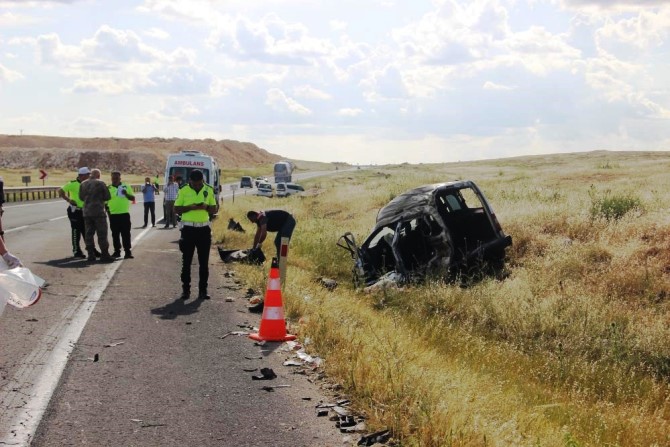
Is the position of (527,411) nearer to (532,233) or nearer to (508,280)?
(508,280)

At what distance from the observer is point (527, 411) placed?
6.35 m

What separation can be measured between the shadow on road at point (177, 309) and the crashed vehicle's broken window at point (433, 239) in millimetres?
4179

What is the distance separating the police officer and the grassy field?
1.05m

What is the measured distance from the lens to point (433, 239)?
1324 cm

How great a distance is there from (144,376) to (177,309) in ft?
11.1

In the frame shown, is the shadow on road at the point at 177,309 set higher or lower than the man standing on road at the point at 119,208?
lower

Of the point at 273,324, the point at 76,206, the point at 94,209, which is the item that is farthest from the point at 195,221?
the point at 76,206

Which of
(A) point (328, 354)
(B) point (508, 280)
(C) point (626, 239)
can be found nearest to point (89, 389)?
(A) point (328, 354)

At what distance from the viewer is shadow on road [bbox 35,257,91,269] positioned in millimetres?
13461

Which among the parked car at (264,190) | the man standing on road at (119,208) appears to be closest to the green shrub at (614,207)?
the man standing on road at (119,208)

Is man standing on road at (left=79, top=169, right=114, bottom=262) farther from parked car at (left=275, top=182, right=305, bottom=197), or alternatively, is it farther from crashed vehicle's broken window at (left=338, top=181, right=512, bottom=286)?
parked car at (left=275, top=182, right=305, bottom=197)

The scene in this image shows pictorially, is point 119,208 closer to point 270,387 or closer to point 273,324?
point 273,324

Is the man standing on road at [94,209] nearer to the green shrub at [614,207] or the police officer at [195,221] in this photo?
the police officer at [195,221]

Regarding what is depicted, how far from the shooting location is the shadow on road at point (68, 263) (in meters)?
13.5
